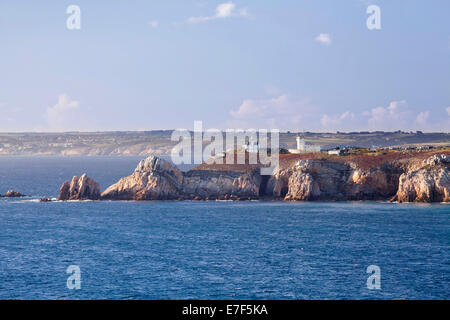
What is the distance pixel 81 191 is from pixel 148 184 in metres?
12.2

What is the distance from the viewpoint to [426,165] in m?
97.4

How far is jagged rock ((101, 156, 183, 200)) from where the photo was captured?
103m

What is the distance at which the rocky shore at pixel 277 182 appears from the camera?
332 ft

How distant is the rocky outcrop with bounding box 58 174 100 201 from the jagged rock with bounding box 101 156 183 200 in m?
1.80

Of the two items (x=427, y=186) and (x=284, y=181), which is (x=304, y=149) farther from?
(x=427, y=186)

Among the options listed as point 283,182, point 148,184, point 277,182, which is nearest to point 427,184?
point 283,182

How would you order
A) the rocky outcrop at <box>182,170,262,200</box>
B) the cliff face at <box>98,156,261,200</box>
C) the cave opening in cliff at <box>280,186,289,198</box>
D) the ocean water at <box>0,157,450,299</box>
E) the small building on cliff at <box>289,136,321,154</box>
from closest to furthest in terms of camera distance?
the ocean water at <box>0,157,450,299</box>
the cliff face at <box>98,156,261,200</box>
the cave opening in cliff at <box>280,186,289,198</box>
the rocky outcrop at <box>182,170,262,200</box>
the small building on cliff at <box>289,136,321,154</box>

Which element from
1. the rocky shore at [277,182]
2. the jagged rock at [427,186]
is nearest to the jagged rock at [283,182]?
the rocky shore at [277,182]

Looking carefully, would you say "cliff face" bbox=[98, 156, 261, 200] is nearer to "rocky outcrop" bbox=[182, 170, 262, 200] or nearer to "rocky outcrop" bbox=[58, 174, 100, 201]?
"rocky outcrop" bbox=[182, 170, 262, 200]

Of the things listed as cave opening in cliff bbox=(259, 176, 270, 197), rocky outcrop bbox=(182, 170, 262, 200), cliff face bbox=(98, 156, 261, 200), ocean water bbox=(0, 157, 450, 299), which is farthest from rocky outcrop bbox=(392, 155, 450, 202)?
cliff face bbox=(98, 156, 261, 200)

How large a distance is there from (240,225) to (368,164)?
37.3 meters

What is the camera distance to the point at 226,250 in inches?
2303

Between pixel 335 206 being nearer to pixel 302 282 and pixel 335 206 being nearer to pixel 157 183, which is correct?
pixel 157 183
